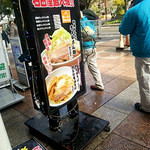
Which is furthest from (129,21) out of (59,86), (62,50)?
(59,86)

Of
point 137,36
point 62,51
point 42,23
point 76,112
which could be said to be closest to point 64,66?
point 62,51

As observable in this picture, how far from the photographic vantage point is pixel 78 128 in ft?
8.65

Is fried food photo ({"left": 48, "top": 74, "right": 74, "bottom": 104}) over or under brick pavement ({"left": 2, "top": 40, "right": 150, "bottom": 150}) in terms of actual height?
over

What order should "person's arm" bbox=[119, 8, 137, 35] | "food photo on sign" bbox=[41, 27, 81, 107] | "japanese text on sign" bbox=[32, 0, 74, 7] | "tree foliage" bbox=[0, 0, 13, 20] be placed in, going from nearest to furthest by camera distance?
"japanese text on sign" bbox=[32, 0, 74, 7] → "food photo on sign" bbox=[41, 27, 81, 107] → "person's arm" bbox=[119, 8, 137, 35] → "tree foliage" bbox=[0, 0, 13, 20]

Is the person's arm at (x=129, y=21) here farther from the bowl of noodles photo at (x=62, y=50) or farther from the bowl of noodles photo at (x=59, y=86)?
the bowl of noodles photo at (x=59, y=86)

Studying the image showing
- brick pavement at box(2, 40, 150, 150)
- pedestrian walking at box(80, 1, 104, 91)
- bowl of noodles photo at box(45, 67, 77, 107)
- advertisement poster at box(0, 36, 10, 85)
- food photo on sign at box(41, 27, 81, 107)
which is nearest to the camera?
food photo on sign at box(41, 27, 81, 107)

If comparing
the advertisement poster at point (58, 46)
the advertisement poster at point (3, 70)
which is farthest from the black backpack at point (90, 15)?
the advertisement poster at point (3, 70)

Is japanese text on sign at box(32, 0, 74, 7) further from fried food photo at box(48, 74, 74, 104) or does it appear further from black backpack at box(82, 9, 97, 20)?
black backpack at box(82, 9, 97, 20)


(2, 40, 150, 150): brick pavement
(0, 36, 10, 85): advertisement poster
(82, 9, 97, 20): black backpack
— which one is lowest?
(2, 40, 150, 150): brick pavement

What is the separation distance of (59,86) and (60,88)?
40 millimetres

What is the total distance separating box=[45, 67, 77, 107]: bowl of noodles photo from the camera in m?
2.26

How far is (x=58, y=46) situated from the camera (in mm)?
2219

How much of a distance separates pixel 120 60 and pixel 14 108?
196 inches

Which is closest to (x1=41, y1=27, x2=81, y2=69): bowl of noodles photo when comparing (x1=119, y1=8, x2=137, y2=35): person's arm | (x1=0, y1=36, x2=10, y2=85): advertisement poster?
(x1=119, y1=8, x2=137, y2=35): person's arm
